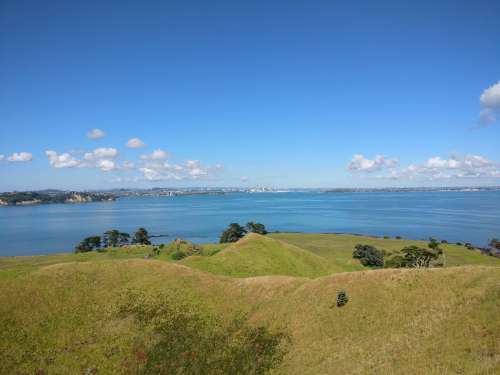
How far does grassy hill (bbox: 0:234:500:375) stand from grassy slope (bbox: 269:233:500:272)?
139 ft

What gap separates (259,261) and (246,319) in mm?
28840

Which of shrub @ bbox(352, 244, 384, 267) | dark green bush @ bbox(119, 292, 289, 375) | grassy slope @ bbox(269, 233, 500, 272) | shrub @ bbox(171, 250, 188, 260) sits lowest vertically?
grassy slope @ bbox(269, 233, 500, 272)

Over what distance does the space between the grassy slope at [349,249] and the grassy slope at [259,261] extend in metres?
9.79

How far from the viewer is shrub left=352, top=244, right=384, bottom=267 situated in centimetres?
8506

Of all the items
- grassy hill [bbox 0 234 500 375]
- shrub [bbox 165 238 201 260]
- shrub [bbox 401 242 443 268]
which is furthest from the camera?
shrub [bbox 165 238 201 260]

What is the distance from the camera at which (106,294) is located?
40.0 metres

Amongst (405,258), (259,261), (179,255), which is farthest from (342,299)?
(179,255)

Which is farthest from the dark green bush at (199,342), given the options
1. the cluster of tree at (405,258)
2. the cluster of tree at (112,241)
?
the cluster of tree at (112,241)

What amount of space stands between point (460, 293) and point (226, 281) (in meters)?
27.1

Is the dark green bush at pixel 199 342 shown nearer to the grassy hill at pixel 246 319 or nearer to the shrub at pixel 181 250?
the grassy hill at pixel 246 319

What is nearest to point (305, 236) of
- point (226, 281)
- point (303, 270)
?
point (303, 270)

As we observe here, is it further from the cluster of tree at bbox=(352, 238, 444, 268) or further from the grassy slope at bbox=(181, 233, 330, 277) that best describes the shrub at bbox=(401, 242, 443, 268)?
the grassy slope at bbox=(181, 233, 330, 277)

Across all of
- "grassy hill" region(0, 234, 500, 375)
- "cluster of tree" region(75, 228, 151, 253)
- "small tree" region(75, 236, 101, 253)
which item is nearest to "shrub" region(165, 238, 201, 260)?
"grassy hill" region(0, 234, 500, 375)

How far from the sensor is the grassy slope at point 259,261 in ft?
194
